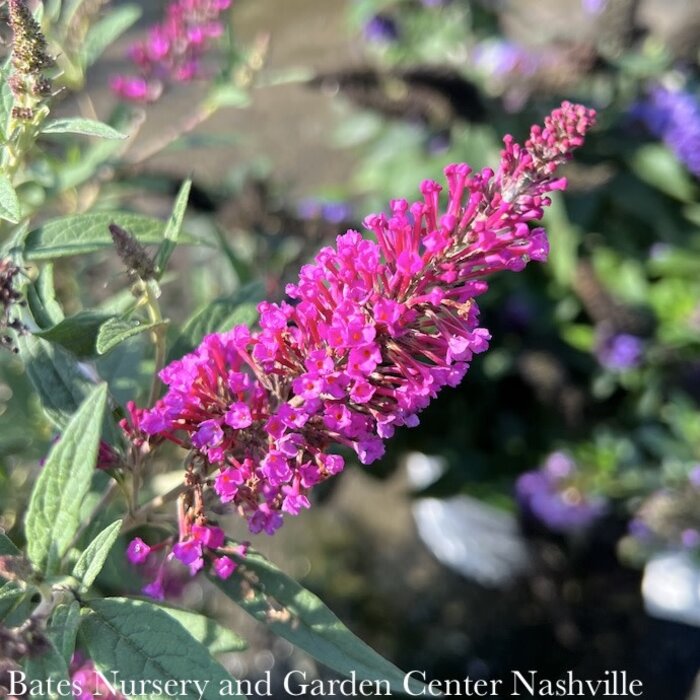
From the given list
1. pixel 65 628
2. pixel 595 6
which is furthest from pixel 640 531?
pixel 595 6

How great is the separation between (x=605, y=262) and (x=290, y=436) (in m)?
2.15

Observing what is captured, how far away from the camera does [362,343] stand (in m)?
0.91

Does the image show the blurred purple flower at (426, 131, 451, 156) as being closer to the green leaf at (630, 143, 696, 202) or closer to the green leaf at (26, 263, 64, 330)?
the green leaf at (630, 143, 696, 202)

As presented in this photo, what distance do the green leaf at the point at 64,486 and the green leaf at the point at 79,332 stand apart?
0.41ft


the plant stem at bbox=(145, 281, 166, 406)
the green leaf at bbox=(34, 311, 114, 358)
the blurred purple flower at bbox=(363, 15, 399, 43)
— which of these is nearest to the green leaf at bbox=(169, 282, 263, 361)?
the plant stem at bbox=(145, 281, 166, 406)

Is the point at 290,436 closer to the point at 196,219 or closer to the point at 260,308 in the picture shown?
the point at 260,308

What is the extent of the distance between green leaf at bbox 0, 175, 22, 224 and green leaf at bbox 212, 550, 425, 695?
0.57 meters

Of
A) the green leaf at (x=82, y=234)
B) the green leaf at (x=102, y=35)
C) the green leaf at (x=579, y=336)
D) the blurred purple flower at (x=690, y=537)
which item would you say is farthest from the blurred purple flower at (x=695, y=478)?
the green leaf at (x=102, y=35)

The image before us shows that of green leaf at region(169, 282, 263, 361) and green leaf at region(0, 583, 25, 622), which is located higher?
green leaf at region(169, 282, 263, 361)

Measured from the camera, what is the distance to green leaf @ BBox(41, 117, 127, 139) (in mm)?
1009

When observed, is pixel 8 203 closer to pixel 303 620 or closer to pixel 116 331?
pixel 116 331

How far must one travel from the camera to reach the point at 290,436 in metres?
0.95

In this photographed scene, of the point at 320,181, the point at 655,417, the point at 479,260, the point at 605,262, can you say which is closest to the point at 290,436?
the point at 479,260

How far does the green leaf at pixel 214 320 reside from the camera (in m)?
1.28
